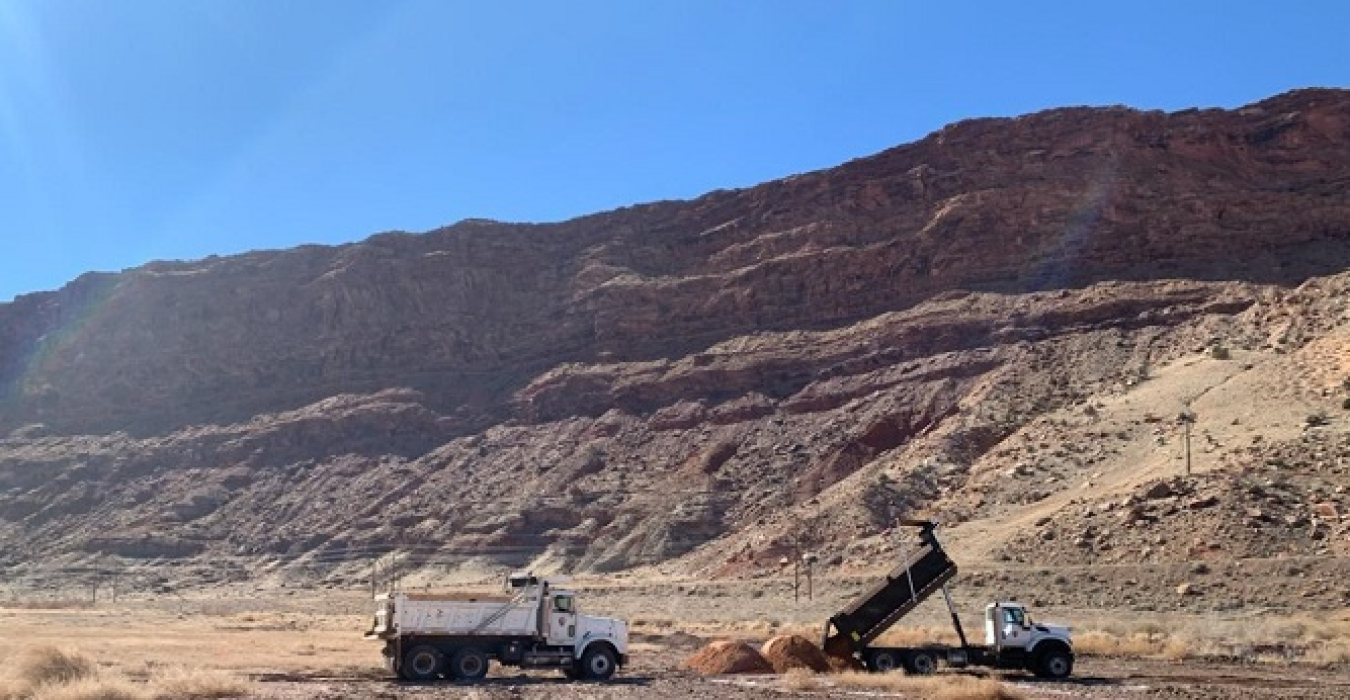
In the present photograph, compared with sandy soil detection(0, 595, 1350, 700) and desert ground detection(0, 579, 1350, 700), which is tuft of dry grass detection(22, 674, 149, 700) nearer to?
desert ground detection(0, 579, 1350, 700)

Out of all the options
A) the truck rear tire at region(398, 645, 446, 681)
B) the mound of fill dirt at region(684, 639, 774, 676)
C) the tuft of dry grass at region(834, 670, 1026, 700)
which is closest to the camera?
the tuft of dry grass at region(834, 670, 1026, 700)

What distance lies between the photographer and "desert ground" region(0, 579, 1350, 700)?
2286 centimetres

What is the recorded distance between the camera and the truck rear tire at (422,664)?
26.3 m

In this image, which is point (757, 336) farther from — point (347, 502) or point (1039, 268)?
point (347, 502)

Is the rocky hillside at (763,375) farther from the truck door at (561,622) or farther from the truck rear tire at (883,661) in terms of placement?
the truck door at (561,622)

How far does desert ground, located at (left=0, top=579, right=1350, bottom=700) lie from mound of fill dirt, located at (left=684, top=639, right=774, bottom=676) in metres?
0.55

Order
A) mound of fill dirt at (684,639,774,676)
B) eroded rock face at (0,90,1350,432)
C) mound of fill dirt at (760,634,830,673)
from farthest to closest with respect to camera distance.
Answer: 1. eroded rock face at (0,90,1350,432)
2. mound of fill dirt at (684,639,774,676)
3. mound of fill dirt at (760,634,830,673)

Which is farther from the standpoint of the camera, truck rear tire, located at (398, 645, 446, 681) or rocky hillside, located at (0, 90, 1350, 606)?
rocky hillside, located at (0, 90, 1350, 606)

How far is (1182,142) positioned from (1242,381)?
38.4 m

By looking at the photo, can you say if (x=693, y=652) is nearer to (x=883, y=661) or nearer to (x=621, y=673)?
(x=621, y=673)

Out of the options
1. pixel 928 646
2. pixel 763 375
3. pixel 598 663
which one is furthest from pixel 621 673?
pixel 763 375

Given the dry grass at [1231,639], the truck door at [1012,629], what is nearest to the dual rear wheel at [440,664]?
the truck door at [1012,629]

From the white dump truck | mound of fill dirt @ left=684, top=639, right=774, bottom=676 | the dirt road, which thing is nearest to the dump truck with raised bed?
the dirt road

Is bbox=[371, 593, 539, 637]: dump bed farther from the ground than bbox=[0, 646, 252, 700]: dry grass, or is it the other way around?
bbox=[371, 593, 539, 637]: dump bed
